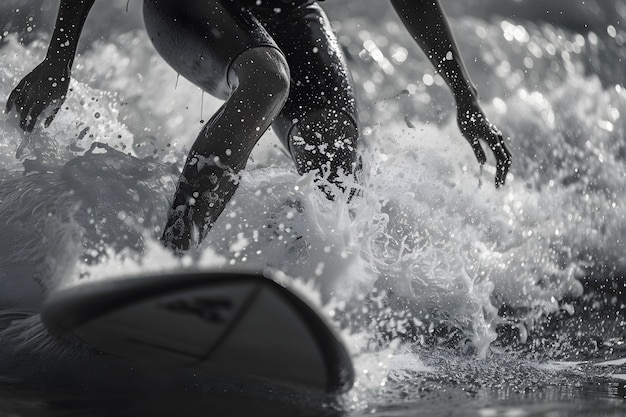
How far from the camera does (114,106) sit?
3539 millimetres

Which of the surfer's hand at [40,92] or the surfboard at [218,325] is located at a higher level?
the surfer's hand at [40,92]

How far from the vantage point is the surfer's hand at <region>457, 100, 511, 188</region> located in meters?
1.77

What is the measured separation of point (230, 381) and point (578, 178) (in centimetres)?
397

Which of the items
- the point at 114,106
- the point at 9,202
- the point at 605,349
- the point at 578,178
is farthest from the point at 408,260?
the point at 578,178

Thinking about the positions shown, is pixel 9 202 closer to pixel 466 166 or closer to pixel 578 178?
pixel 466 166

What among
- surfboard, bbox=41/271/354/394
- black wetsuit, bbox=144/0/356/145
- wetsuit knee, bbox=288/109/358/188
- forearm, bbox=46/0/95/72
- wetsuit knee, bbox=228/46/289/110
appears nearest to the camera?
surfboard, bbox=41/271/354/394

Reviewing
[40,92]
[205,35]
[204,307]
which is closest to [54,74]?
[40,92]

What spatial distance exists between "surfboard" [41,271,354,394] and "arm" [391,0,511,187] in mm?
989

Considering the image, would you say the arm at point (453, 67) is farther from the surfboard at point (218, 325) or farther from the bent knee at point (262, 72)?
the surfboard at point (218, 325)

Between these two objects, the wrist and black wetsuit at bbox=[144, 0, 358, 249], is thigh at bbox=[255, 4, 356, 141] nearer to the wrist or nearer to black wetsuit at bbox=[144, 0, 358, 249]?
black wetsuit at bbox=[144, 0, 358, 249]

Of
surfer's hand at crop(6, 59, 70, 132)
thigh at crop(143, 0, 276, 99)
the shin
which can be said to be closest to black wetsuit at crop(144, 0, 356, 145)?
thigh at crop(143, 0, 276, 99)

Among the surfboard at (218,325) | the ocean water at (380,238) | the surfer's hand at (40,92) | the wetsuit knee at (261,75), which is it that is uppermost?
the wetsuit knee at (261,75)

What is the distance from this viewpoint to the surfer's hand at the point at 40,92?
147cm

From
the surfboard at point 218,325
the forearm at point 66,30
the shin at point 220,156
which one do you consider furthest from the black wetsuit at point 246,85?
the surfboard at point 218,325
